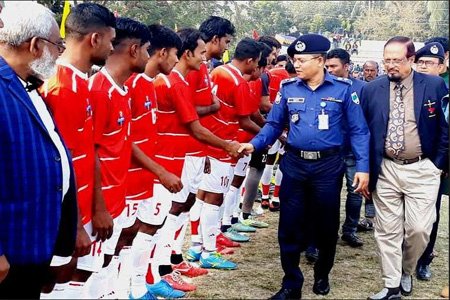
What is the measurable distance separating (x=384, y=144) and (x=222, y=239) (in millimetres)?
2292

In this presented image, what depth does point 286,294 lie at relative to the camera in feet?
14.9

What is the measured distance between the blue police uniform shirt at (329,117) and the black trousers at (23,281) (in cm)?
255

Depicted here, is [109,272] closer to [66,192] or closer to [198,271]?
[66,192]

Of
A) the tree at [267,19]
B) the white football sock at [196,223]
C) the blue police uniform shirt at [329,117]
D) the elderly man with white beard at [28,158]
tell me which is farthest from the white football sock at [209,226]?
the tree at [267,19]

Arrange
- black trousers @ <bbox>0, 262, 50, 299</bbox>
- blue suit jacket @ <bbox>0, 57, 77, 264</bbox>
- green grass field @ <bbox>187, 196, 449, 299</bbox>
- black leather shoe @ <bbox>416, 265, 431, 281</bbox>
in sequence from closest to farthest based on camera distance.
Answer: blue suit jacket @ <bbox>0, 57, 77, 264</bbox> < black trousers @ <bbox>0, 262, 50, 299</bbox> < green grass field @ <bbox>187, 196, 449, 299</bbox> < black leather shoe @ <bbox>416, 265, 431, 281</bbox>

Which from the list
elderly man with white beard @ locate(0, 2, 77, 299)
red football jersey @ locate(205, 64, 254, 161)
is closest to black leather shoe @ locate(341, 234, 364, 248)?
red football jersey @ locate(205, 64, 254, 161)

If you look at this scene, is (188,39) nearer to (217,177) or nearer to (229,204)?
(217,177)

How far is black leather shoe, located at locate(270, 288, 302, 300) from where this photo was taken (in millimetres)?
4498

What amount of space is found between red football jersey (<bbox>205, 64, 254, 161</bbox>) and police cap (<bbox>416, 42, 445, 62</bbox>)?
1.78 m

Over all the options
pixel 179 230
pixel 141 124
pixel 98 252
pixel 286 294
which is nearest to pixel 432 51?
pixel 286 294

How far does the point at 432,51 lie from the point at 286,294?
2.83 metres

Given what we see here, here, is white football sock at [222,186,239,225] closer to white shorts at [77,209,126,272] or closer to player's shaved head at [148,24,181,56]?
player's shaved head at [148,24,181,56]

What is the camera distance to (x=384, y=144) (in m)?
4.60

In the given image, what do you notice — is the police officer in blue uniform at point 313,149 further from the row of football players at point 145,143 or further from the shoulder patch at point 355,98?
the row of football players at point 145,143
